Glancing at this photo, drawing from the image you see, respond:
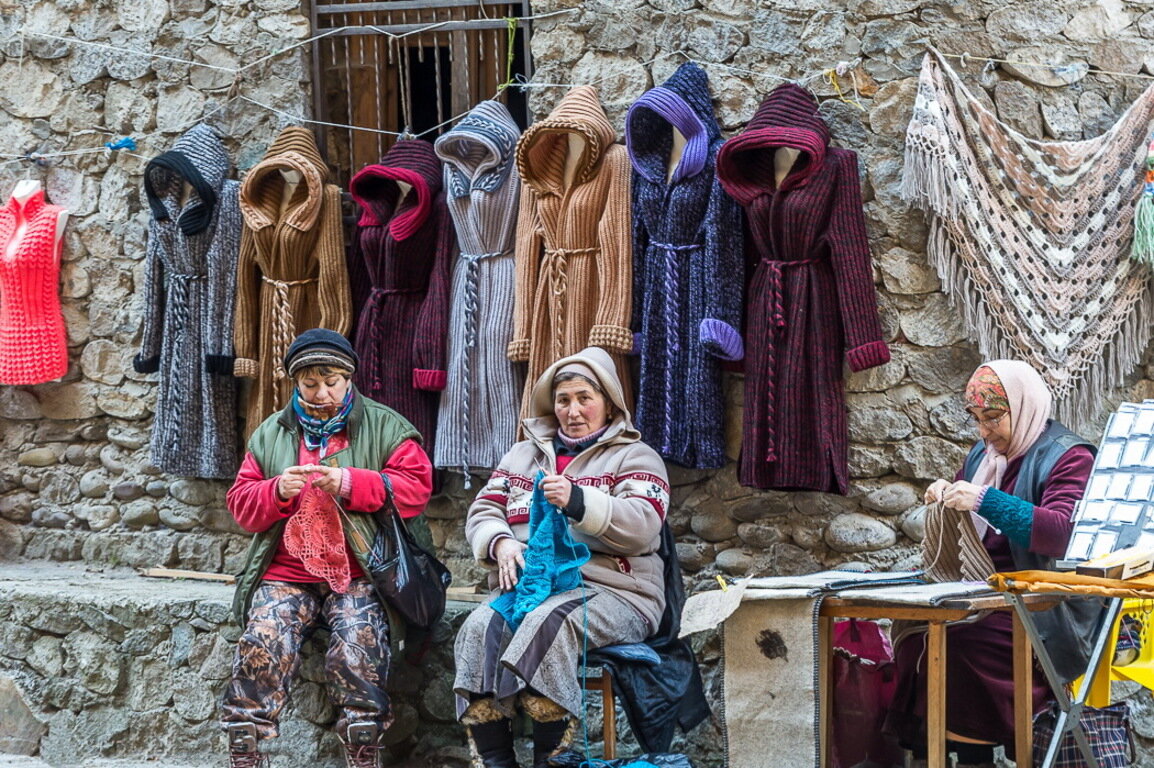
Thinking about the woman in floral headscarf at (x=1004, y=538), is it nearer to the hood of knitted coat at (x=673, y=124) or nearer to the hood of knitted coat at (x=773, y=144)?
the hood of knitted coat at (x=773, y=144)

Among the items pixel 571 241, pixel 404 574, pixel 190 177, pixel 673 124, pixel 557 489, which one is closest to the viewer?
pixel 557 489

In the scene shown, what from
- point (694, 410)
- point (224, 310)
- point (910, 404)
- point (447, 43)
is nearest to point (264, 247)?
point (224, 310)

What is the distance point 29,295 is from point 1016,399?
3.72 metres

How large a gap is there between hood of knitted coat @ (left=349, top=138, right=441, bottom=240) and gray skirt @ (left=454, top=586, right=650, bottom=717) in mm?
1524

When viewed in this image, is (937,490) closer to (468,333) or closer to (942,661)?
(942,661)

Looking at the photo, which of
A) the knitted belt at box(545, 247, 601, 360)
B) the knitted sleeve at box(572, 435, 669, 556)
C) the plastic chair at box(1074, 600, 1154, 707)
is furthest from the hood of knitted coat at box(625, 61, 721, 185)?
the plastic chair at box(1074, 600, 1154, 707)

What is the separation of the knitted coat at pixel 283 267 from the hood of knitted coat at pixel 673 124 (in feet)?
3.80

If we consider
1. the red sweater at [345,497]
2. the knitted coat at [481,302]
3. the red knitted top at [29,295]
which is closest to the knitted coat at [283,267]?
the knitted coat at [481,302]

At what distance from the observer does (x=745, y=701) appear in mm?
3885

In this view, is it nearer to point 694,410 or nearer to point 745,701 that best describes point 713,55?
point 694,410

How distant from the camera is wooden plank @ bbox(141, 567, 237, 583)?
17.7ft

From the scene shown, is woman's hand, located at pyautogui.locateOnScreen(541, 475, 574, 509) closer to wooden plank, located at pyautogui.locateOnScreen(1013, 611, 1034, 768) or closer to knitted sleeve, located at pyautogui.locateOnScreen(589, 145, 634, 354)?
knitted sleeve, located at pyautogui.locateOnScreen(589, 145, 634, 354)

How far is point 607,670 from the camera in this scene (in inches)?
156

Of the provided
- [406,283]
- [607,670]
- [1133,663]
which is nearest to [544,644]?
[607,670]
